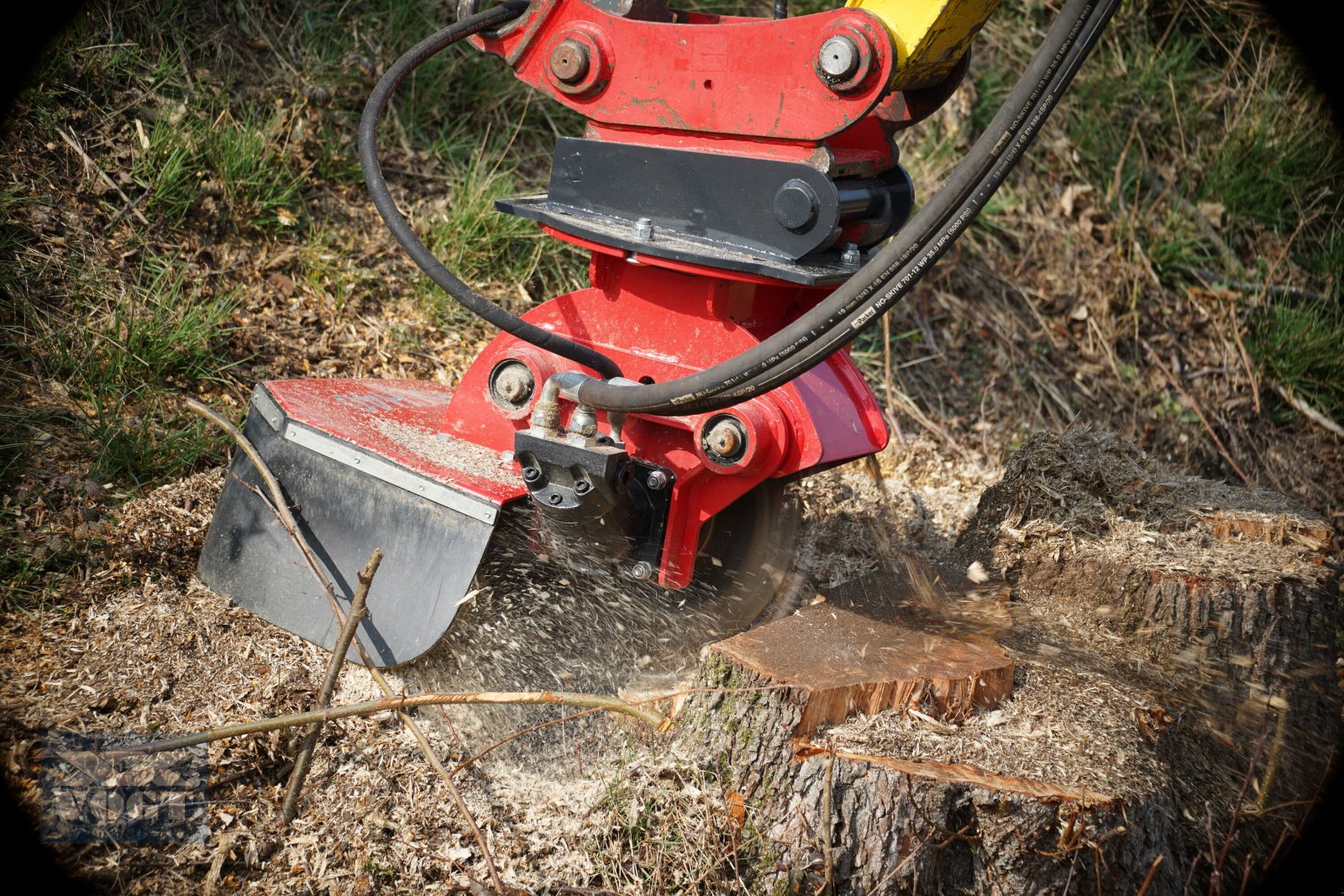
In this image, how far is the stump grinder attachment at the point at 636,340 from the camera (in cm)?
205

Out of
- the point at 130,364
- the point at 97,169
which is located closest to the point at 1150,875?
the point at 130,364

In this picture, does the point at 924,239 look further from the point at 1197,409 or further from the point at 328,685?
the point at 1197,409

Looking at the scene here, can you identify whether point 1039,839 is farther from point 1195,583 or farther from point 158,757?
point 158,757

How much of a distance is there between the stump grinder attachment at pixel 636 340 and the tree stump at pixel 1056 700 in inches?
16.6

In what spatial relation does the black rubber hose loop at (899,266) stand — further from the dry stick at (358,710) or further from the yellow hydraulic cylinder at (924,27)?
the dry stick at (358,710)

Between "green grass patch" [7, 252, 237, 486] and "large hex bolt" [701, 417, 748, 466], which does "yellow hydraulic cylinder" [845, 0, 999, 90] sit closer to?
"large hex bolt" [701, 417, 748, 466]

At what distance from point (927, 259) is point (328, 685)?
1420mm

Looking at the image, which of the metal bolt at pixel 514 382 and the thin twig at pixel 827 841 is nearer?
the thin twig at pixel 827 841

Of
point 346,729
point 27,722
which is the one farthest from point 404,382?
point 27,722

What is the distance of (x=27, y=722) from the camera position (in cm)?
204

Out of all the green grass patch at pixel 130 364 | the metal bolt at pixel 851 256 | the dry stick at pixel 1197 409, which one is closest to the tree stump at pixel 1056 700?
the metal bolt at pixel 851 256

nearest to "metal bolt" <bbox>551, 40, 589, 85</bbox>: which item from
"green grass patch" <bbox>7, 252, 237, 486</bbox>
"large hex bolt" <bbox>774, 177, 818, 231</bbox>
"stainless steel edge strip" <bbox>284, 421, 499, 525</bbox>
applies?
"large hex bolt" <bbox>774, 177, 818, 231</bbox>

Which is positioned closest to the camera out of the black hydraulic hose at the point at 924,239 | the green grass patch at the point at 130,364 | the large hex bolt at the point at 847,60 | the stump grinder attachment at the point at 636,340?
the black hydraulic hose at the point at 924,239

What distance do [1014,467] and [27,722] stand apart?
2.45 meters
